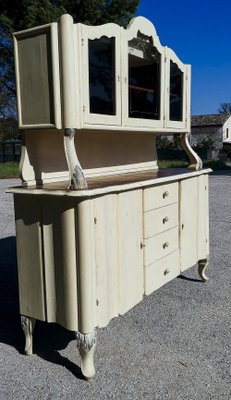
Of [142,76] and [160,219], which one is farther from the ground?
[142,76]

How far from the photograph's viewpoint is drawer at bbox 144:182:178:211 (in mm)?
2730

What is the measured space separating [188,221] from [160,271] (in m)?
0.64

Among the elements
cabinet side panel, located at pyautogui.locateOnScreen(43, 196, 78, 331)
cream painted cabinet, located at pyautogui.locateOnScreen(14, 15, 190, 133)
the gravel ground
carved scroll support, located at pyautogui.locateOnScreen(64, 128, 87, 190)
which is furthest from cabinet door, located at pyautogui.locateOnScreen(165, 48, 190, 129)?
the gravel ground

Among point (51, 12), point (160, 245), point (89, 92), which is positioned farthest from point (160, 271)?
point (51, 12)

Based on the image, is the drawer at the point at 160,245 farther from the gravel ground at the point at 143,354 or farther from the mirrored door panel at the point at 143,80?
the mirrored door panel at the point at 143,80

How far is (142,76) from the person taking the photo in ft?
9.85

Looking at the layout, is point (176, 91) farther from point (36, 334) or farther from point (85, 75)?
point (36, 334)

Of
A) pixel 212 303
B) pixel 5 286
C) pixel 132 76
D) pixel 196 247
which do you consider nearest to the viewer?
pixel 132 76

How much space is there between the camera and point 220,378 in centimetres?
228

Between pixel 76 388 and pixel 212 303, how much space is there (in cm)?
157

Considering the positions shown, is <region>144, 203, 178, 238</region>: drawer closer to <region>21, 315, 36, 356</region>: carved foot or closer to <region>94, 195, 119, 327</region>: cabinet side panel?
<region>94, 195, 119, 327</region>: cabinet side panel

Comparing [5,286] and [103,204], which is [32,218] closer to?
[103,204]

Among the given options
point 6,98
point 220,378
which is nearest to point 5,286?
point 220,378

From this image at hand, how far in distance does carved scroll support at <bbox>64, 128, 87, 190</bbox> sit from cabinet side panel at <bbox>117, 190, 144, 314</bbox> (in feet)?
1.05
